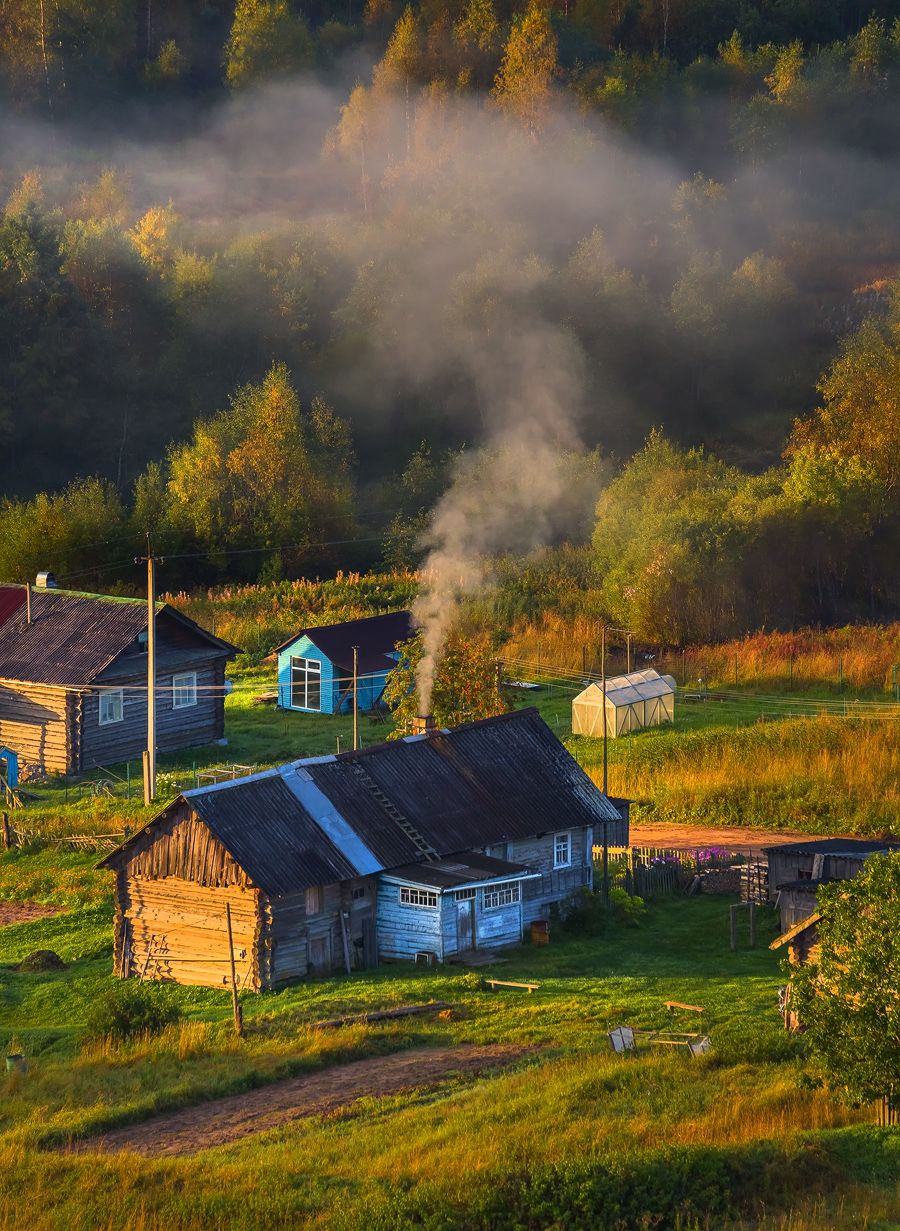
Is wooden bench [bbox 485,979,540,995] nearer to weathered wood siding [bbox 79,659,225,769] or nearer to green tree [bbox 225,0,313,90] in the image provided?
weathered wood siding [bbox 79,659,225,769]

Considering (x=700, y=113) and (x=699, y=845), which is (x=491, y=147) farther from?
(x=699, y=845)

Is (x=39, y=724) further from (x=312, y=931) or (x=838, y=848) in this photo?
(x=838, y=848)

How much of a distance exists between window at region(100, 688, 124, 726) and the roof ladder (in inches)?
638

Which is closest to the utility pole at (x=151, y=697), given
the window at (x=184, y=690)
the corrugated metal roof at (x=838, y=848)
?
the window at (x=184, y=690)

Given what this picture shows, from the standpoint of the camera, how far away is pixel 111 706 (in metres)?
50.0

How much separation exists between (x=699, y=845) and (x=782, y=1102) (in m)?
17.9

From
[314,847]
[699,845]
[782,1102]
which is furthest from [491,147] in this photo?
[782,1102]

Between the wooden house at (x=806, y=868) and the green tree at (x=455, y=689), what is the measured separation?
29.7ft

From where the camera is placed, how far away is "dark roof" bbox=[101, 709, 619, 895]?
32.8 meters

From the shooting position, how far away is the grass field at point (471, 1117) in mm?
20281

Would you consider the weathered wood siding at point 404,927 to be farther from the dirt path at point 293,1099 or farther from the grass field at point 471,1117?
the dirt path at point 293,1099

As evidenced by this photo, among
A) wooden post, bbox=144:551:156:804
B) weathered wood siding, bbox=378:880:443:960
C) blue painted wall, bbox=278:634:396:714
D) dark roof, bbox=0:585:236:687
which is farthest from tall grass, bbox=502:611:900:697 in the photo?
weathered wood siding, bbox=378:880:443:960

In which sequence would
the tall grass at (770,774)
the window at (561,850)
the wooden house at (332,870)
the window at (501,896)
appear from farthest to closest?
1. the tall grass at (770,774)
2. the window at (561,850)
3. the window at (501,896)
4. the wooden house at (332,870)

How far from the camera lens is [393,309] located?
105 meters
